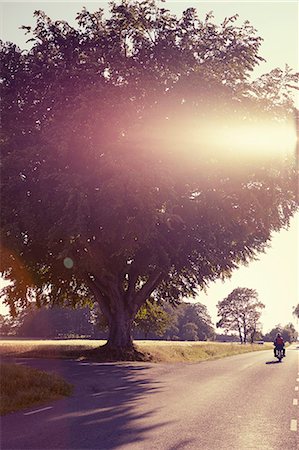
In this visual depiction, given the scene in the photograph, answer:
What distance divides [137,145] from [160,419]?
17.3 metres

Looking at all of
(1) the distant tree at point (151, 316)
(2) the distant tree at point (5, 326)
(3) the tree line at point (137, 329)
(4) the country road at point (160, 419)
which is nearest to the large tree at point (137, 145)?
(4) the country road at point (160, 419)

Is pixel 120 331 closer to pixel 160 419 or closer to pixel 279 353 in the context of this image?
pixel 279 353

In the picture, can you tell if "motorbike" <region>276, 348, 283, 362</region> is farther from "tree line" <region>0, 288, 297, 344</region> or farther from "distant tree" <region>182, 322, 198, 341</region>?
"distant tree" <region>182, 322, 198, 341</region>

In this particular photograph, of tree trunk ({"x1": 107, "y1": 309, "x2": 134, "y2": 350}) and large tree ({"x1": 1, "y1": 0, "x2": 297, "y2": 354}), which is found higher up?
large tree ({"x1": 1, "y1": 0, "x2": 297, "y2": 354})

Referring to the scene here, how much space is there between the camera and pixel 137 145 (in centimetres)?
2673

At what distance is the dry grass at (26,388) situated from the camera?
1269 centimetres

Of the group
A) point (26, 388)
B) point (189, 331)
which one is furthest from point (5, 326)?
point (26, 388)

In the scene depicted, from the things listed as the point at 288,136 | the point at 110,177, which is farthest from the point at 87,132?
the point at 288,136

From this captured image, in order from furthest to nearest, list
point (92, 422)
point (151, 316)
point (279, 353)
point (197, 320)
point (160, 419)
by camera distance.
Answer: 1. point (197, 320)
2. point (151, 316)
3. point (279, 353)
4. point (160, 419)
5. point (92, 422)

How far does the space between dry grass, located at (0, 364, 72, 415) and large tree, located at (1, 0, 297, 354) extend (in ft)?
35.0

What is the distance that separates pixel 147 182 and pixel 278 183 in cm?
905

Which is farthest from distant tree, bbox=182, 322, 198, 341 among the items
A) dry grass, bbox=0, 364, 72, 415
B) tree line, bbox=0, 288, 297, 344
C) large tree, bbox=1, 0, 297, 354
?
dry grass, bbox=0, 364, 72, 415

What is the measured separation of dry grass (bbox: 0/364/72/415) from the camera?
1269cm

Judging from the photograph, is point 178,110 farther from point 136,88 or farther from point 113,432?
point 113,432
